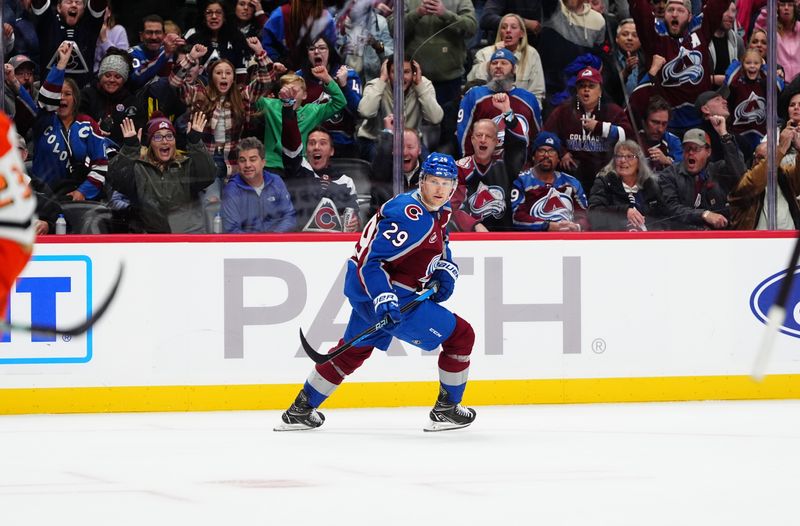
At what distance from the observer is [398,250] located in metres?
5.16

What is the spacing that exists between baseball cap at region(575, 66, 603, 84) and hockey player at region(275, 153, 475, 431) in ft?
6.15

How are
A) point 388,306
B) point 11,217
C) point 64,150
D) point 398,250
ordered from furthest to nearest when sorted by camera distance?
point 64,150
point 398,250
point 388,306
point 11,217

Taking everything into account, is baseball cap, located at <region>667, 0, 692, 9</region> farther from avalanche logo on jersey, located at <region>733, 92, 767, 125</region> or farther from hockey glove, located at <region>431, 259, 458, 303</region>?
hockey glove, located at <region>431, 259, 458, 303</region>

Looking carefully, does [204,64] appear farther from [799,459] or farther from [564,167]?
[799,459]

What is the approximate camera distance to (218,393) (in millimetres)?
6117

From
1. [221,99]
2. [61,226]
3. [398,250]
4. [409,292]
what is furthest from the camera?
[221,99]

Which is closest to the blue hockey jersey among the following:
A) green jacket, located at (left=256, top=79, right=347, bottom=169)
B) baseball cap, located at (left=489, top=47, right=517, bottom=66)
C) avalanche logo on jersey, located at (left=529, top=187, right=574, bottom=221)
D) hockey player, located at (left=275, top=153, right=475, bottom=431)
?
green jacket, located at (left=256, top=79, right=347, bottom=169)

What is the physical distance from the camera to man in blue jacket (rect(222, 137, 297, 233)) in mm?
6395

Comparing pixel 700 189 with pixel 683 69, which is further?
pixel 683 69

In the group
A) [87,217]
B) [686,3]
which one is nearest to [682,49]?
[686,3]

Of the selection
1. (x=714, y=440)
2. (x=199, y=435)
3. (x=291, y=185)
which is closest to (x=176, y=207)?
(x=291, y=185)

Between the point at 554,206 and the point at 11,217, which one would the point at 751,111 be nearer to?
the point at 554,206

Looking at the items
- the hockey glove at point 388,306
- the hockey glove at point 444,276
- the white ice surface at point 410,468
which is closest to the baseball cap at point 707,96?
the white ice surface at point 410,468

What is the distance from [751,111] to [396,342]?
2.37 meters
